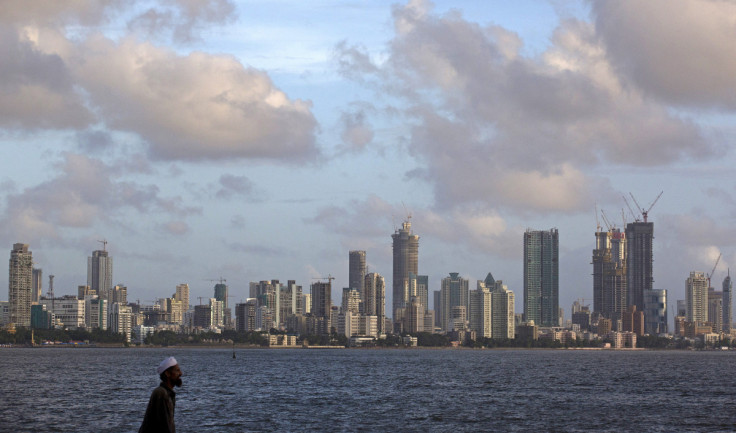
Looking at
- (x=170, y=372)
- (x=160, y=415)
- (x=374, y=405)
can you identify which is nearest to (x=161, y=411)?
(x=160, y=415)

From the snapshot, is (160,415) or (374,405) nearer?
(160,415)

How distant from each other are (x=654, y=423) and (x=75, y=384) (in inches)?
3542

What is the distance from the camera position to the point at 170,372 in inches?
1115

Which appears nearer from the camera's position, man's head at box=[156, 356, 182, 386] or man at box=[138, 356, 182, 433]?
man at box=[138, 356, 182, 433]

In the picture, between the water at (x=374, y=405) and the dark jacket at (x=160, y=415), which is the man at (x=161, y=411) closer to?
the dark jacket at (x=160, y=415)

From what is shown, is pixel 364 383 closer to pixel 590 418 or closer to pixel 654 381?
pixel 654 381

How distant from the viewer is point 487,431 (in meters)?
83.1

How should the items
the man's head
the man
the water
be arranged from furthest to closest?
1. the water
2. the man's head
3. the man

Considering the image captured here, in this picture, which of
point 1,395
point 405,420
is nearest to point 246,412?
point 405,420

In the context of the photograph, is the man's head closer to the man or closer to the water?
the man

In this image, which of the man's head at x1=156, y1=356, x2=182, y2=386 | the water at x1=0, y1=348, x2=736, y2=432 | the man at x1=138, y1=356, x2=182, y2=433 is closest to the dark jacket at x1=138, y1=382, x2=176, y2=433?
the man at x1=138, y1=356, x2=182, y2=433

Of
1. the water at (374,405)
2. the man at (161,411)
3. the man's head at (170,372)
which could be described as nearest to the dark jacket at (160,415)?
the man at (161,411)

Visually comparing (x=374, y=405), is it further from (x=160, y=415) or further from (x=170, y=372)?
(x=160, y=415)

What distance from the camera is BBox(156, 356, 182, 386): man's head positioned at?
28.1 metres
